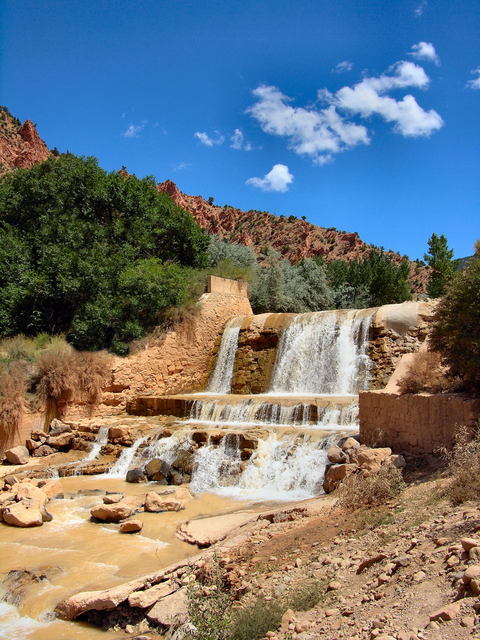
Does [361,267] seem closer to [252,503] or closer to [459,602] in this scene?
[252,503]

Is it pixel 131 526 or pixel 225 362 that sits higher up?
Answer: pixel 225 362

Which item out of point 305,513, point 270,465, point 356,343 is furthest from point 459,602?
point 356,343

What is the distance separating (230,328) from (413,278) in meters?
39.0

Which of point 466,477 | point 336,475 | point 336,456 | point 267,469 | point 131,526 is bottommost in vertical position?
point 131,526

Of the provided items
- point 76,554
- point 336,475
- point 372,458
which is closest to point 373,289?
point 336,475

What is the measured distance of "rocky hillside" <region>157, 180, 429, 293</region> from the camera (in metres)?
61.3

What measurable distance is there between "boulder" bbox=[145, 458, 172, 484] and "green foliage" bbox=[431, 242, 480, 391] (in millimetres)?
5998

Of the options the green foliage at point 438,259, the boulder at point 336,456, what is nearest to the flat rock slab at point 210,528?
the boulder at point 336,456

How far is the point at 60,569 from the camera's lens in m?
6.55

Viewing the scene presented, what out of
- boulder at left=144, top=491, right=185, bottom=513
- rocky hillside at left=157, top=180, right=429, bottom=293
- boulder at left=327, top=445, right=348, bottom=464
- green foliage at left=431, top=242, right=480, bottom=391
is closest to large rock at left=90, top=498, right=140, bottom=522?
boulder at left=144, top=491, right=185, bottom=513

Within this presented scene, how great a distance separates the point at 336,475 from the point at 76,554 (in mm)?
4049

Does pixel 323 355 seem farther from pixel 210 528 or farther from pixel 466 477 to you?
pixel 466 477

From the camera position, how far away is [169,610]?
494cm

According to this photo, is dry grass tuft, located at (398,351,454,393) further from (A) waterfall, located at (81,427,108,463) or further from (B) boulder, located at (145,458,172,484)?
(A) waterfall, located at (81,427,108,463)
